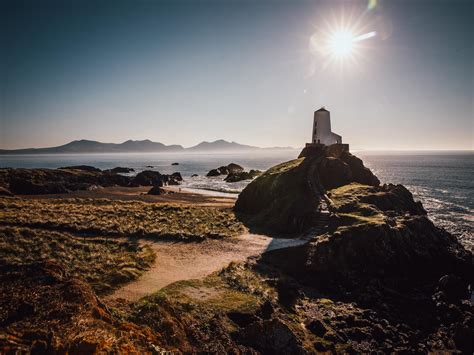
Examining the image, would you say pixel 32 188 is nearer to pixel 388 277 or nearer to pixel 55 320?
pixel 55 320

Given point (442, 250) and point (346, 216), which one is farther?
point (346, 216)

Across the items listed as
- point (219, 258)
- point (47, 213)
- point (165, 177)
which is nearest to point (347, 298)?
point (219, 258)

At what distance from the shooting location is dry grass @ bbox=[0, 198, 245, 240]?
2855 cm

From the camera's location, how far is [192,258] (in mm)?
22469

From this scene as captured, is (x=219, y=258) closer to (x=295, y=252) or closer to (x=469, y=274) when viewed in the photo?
(x=295, y=252)

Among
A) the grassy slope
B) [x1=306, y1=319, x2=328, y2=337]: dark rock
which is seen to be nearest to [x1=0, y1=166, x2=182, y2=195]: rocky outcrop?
the grassy slope

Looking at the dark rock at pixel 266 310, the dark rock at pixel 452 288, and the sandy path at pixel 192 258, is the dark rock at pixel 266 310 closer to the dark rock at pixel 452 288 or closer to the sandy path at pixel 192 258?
A: the sandy path at pixel 192 258

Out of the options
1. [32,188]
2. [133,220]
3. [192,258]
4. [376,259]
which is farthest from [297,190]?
[32,188]

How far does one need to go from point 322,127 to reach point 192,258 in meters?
37.9

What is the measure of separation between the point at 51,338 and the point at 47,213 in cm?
3319

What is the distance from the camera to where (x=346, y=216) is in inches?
1101

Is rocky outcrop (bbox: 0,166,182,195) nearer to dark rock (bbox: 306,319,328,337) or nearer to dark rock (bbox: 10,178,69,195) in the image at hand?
dark rock (bbox: 10,178,69,195)

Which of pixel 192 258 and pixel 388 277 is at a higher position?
pixel 192 258

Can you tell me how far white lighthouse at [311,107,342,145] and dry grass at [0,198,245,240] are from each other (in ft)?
74.0
